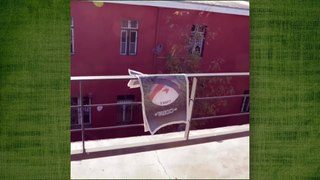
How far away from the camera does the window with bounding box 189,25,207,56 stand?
8.71 metres

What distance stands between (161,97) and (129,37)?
6164 mm

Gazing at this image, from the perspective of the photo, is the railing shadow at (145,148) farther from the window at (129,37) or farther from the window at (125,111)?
the window at (129,37)

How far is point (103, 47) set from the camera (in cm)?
848

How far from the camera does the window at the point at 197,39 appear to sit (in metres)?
8.71

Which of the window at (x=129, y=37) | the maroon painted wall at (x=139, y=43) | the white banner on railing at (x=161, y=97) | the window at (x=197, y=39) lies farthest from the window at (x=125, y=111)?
the white banner on railing at (x=161, y=97)

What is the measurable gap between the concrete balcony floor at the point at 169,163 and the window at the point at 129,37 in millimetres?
5505

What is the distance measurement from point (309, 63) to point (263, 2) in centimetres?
31

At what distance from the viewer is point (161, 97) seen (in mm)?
2721

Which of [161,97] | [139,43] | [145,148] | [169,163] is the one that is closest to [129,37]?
[139,43]

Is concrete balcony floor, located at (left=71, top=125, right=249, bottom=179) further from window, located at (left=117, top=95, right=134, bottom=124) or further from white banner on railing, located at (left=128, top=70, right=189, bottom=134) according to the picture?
window, located at (left=117, top=95, right=134, bottom=124)

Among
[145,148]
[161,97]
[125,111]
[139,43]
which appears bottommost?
[125,111]

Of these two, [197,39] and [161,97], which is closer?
[161,97]

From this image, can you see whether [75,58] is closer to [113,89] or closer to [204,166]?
[113,89]

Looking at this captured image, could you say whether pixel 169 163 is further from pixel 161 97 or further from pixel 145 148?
pixel 161 97
